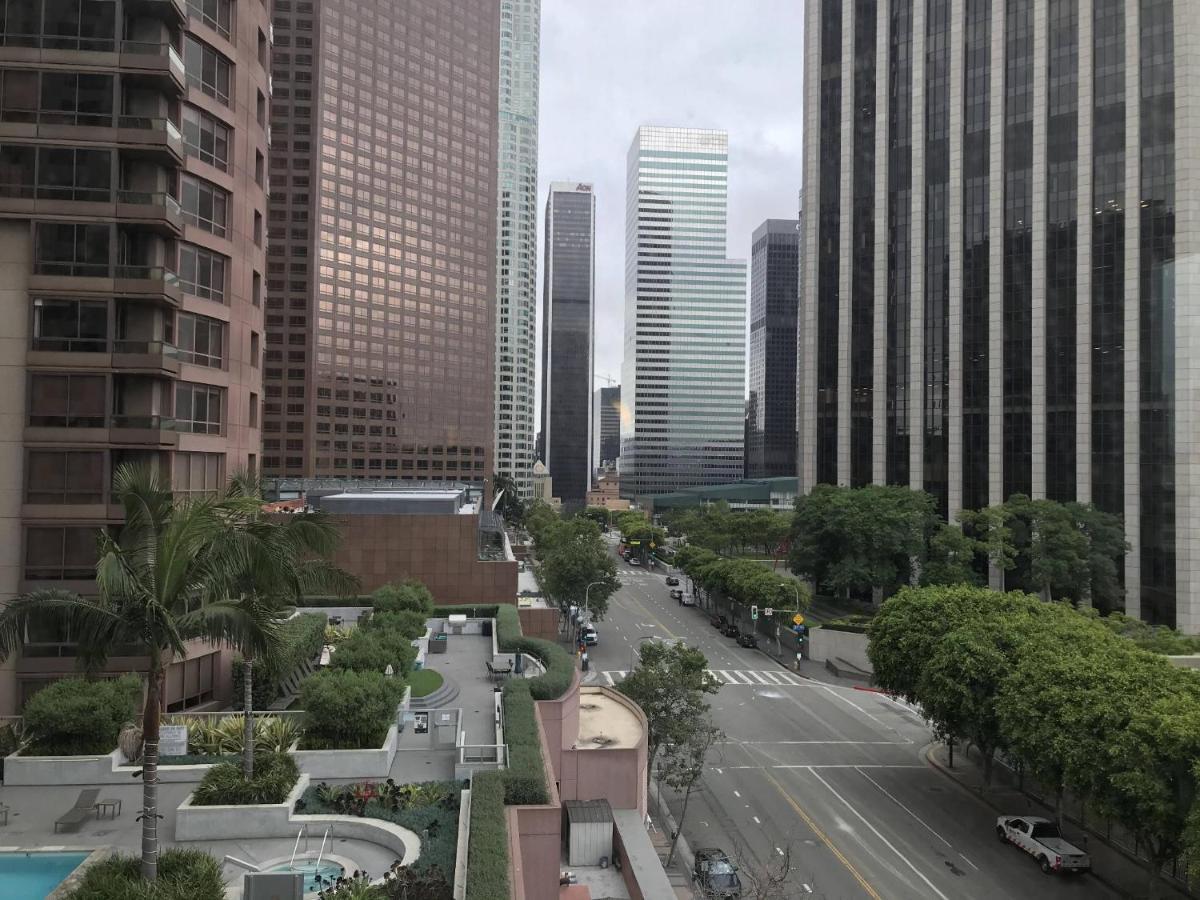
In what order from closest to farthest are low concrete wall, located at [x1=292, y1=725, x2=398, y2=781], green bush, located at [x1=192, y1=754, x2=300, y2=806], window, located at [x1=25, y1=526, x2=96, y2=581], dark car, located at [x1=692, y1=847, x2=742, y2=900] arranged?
green bush, located at [x1=192, y1=754, x2=300, y2=806] → low concrete wall, located at [x1=292, y1=725, x2=398, y2=781] → dark car, located at [x1=692, y1=847, x2=742, y2=900] → window, located at [x1=25, y1=526, x2=96, y2=581]

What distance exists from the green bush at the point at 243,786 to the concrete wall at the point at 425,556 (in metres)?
37.2

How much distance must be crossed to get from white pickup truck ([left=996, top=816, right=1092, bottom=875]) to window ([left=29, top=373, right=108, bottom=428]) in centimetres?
Answer: 3919

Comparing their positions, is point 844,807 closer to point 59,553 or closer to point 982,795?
point 982,795

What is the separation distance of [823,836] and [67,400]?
3421 centimetres

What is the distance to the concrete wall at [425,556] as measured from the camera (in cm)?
5797

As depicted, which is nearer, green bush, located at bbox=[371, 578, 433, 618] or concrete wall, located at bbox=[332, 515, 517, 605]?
green bush, located at bbox=[371, 578, 433, 618]

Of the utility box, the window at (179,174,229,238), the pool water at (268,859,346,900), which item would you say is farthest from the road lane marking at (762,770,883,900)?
the window at (179,174,229,238)

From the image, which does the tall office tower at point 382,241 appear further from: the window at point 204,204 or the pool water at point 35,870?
the pool water at point 35,870

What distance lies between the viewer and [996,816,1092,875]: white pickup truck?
3203cm

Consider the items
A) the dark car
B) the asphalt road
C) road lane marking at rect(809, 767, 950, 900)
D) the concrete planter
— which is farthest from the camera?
the asphalt road

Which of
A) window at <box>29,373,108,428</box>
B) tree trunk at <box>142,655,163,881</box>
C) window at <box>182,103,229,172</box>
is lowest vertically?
tree trunk at <box>142,655,163,881</box>

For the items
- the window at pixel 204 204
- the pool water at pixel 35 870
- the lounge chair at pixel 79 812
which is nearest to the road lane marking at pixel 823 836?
the lounge chair at pixel 79 812

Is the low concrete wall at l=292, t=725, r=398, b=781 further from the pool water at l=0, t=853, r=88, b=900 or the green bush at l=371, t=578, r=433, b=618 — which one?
the green bush at l=371, t=578, r=433, b=618

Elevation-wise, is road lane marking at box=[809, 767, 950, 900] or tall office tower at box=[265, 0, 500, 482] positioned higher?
tall office tower at box=[265, 0, 500, 482]
